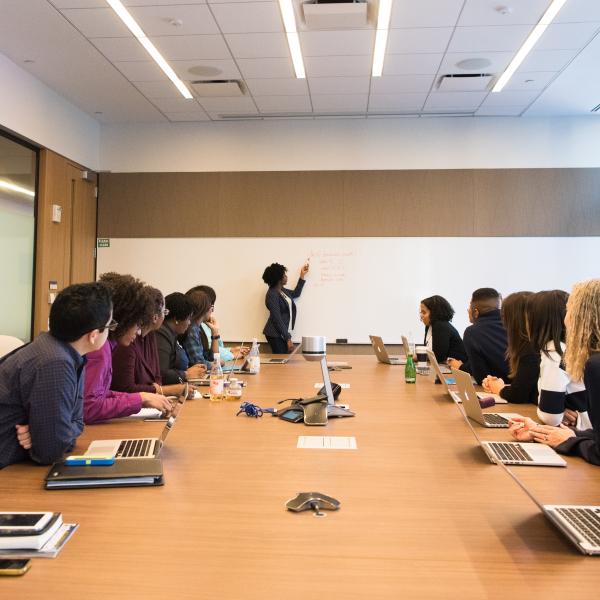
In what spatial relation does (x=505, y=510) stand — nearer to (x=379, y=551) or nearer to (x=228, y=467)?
(x=379, y=551)

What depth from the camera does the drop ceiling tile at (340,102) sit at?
20.2ft

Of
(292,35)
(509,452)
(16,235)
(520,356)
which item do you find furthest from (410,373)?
(16,235)

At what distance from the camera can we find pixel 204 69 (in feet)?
17.8

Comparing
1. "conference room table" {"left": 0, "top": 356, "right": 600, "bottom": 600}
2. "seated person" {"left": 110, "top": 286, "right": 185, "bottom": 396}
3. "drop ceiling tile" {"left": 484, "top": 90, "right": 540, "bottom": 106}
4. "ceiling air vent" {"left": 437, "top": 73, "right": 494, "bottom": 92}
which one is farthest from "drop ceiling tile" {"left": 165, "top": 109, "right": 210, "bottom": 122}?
"conference room table" {"left": 0, "top": 356, "right": 600, "bottom": 600}

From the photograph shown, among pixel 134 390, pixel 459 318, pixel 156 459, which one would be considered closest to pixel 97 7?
pixel 134 390

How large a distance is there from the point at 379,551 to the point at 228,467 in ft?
2.42

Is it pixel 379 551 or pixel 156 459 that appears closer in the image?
pixel 379 551

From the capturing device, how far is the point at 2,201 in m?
5.44

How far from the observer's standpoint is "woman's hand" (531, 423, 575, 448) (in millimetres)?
2129

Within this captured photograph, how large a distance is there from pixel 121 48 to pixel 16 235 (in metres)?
2.05

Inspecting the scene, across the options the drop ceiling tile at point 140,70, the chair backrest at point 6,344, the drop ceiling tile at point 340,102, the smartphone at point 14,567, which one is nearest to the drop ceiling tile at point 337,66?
the drop ceiling tile at point 340,102

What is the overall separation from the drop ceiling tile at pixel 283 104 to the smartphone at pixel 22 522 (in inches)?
216

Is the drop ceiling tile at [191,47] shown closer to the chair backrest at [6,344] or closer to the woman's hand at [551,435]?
the chair backrest at [6,344]

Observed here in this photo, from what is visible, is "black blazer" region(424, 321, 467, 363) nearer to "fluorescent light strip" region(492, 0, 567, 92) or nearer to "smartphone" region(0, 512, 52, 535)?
"fluorescent light strip" region(492, 0, 567, 92)
